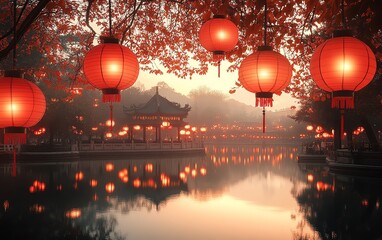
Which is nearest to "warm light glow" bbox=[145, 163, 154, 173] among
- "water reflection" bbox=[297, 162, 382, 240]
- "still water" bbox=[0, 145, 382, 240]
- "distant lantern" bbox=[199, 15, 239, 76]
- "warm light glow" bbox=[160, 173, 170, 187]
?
"warm light glow" bbox=[160, 173, 170, 187]

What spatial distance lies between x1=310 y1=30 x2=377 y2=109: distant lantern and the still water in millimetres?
3920

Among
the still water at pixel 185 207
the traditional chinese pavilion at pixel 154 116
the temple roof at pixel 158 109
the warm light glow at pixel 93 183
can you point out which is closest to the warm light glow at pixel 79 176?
the still water at pixel 185 207

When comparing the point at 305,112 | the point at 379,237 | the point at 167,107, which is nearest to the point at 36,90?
the point at 379,237

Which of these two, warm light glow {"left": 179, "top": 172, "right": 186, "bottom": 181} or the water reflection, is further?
warm light glow {"left": 179, "top": 172, "right": 186, "bottom": 181}

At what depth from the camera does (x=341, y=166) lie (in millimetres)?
19734

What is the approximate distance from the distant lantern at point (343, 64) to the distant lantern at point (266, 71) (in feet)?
1.58

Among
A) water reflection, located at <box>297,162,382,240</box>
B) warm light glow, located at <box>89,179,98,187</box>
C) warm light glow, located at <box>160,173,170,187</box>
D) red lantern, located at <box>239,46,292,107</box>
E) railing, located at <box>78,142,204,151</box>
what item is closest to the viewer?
red lantern, located at <box>239,46,292,107</box>

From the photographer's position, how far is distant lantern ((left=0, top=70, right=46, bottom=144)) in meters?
3.69

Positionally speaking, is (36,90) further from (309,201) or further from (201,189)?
(201,189)

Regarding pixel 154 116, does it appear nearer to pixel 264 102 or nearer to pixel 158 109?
pixel 158 109

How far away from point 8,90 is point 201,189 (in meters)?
13.0

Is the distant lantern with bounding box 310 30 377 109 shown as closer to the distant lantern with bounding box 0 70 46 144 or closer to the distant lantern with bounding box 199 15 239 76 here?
the distant lantern with bounding box 199 15 239 76

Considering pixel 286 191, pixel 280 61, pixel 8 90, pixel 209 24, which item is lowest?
pixel 286 191

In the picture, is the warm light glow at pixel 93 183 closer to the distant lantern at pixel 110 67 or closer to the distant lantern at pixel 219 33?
the distant lantern at pixel 219 33
